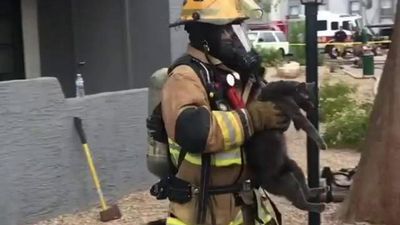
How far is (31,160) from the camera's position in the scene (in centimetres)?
630

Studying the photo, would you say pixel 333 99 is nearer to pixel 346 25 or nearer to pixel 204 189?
pixel 204 189

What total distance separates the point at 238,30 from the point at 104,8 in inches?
269

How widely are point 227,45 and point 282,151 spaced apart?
472 millimetres

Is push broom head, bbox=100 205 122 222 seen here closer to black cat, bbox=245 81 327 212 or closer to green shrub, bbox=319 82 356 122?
black cat, bbox=245 81 327 212

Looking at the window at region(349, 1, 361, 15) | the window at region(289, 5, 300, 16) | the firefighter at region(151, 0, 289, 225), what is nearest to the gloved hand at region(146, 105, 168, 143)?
the firefighter at region(151, 0, 289, 225)

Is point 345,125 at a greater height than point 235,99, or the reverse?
point 235,99

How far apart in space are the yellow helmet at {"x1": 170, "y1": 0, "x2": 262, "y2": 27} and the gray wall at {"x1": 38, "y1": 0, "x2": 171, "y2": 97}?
6.12 metres

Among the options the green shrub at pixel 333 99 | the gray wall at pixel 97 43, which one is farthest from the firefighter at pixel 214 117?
the green shrub at pixel 333 99

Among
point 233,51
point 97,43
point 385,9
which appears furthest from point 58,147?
point 385,9

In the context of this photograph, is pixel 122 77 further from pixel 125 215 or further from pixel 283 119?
pixel 283 119

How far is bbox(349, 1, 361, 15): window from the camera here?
5562cm

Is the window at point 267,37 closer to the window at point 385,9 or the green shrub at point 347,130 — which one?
the window at point 385,9

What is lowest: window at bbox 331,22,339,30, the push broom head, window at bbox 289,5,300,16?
window at bbox 331,22,339,30

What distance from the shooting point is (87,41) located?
9.76 m
